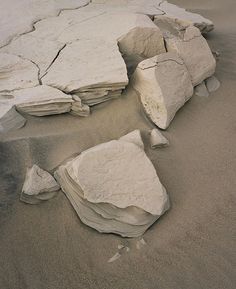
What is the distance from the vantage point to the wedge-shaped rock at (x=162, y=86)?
220cm

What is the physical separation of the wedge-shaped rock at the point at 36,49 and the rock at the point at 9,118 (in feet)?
1.70

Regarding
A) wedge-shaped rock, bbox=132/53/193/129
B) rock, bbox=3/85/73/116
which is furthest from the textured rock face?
rock, bbox=3/85/73/116

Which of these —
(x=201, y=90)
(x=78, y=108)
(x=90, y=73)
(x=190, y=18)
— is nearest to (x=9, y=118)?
(x=78, y=108)

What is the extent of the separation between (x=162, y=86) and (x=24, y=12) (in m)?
1.60

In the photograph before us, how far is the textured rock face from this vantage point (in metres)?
2.56

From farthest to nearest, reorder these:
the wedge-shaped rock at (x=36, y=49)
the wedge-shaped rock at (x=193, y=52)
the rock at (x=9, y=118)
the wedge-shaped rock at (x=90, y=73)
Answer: the wedge-shaped rock at (x=193, y=52) → the wedge-shaped rock at (x=36, y=49) → the wedge-shaped rock at (x=90, y=73) → the rock at (x=9, y=118)

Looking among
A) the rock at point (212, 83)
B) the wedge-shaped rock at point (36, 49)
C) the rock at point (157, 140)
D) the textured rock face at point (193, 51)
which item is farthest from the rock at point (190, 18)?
the rock at point (157, 140)

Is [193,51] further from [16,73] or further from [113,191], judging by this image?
[113,191]

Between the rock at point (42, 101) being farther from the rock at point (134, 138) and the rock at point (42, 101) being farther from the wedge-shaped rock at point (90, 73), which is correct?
the rock at point (134, 138)

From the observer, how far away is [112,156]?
176 centimetres

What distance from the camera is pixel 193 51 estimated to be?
104 inches

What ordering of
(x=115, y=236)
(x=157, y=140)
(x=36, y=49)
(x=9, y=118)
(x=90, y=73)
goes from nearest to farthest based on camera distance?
(x=115, y=236), (x=9, y=118), (x=157, y=140), (x=90, y=73), (x=36, y=49)

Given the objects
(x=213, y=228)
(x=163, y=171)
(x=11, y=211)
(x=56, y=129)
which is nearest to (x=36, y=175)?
(x=11, y=211)

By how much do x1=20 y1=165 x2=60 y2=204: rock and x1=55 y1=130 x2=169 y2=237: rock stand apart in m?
0.05
